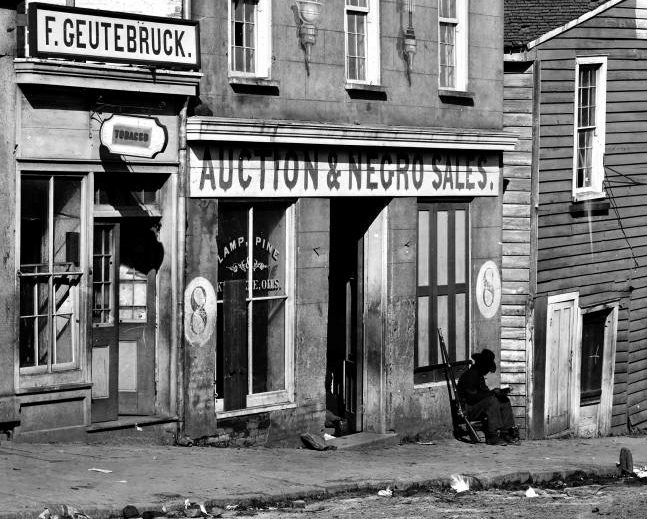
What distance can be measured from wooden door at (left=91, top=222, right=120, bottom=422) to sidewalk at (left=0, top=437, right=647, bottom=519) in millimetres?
560

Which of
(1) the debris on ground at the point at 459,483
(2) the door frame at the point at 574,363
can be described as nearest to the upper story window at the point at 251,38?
(1) the debris on ground at the point at 459,483

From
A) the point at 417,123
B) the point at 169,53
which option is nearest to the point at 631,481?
the point at 417,123

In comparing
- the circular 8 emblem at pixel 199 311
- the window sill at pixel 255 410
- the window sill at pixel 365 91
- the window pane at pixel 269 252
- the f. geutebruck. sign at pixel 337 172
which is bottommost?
the window sill at pixel 255 410

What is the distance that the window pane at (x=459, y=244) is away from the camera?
19.5m

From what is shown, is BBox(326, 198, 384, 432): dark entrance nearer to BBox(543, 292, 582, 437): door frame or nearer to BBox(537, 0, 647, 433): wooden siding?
A: BBox(537, 0, 647, 433): wooden siding

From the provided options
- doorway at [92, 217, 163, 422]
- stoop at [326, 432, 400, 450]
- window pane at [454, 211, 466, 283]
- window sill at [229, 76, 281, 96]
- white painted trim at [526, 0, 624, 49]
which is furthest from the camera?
white painted trim at [526, 0, 624, 49]

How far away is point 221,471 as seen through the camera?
1359 cm

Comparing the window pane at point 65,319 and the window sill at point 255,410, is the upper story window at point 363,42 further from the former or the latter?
the window pane at point 65,319

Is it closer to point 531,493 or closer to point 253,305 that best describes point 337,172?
point 253,305

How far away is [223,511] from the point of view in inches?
470

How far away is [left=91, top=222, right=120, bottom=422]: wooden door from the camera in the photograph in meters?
14.7

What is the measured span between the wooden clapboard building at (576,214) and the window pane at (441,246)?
1648 millimetres

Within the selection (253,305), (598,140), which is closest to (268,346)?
(253,305)

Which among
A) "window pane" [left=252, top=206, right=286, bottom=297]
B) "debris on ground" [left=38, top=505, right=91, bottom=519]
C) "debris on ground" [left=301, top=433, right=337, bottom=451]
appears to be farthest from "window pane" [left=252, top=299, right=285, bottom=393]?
"debris on ground" [left=38, top=505, right=91, bottom=519]
